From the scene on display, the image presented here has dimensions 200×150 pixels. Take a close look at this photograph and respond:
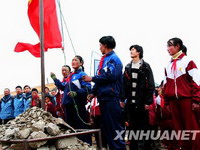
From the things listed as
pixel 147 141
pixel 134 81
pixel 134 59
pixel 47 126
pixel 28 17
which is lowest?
pixel 147 141

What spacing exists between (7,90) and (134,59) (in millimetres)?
7018

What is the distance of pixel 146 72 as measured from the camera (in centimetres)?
553

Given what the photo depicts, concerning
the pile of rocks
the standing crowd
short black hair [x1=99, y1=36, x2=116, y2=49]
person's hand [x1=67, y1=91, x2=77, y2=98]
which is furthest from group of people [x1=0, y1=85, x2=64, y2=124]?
the pile of rocks

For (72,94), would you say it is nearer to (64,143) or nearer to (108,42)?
(108,42)

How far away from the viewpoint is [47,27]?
5.81 metres

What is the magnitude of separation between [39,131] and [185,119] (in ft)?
8.17

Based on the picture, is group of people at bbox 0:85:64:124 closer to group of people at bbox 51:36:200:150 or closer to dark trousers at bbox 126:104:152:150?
group of people at bbox 51:36:200:150

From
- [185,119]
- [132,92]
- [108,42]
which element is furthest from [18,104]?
[185,119]

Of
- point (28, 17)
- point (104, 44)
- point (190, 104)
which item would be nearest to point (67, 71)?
point (28, 17)

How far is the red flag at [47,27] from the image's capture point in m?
5.70

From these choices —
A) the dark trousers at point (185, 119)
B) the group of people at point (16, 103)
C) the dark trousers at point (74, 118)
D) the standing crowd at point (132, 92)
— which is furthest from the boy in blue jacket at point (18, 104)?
the dark trousers at point (185, 119)

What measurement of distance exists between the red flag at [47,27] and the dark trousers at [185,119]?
2445 mm

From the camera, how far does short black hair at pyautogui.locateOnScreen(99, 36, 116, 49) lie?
16.5 feet

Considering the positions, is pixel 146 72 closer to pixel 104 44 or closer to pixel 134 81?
pixel 134 81
